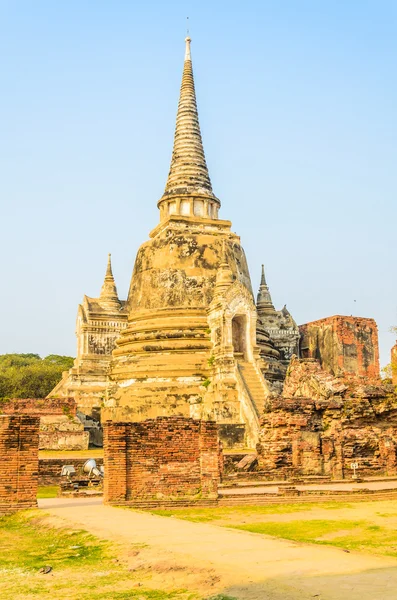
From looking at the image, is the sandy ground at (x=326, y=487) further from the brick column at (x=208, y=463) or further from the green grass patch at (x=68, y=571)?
the green grass patch at (x=68, y=571)

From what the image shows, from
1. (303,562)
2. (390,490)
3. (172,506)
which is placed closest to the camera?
(303,562)

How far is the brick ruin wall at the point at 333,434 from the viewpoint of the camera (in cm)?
1848

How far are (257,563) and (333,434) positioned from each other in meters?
12.7

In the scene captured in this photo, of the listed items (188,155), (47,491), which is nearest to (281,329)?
(188,155)

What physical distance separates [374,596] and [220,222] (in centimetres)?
3138

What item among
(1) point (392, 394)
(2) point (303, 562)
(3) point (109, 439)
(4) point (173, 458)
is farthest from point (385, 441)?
(2) point (303, 562)

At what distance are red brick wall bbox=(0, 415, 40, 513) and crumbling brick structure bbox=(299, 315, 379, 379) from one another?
28.4m

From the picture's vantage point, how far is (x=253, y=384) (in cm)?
2872

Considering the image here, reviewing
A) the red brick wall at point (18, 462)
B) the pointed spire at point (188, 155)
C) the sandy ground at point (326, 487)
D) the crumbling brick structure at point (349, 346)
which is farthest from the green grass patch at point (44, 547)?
the crumbling brick structure at point (349, 346)

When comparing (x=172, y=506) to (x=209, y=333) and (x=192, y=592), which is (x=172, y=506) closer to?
(x=192, y=592)

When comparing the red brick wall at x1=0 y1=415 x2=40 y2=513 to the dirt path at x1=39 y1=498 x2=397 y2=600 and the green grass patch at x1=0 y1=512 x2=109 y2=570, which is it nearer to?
the green grass patch at x1=0 y1=512 x2=109 y2=570

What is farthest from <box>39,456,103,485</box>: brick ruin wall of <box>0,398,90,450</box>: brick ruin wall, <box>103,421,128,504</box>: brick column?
<box>0,398,90,450</box>: brick ruin wall

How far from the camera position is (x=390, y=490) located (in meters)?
14.8

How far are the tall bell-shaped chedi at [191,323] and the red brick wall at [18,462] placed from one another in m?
14.3
